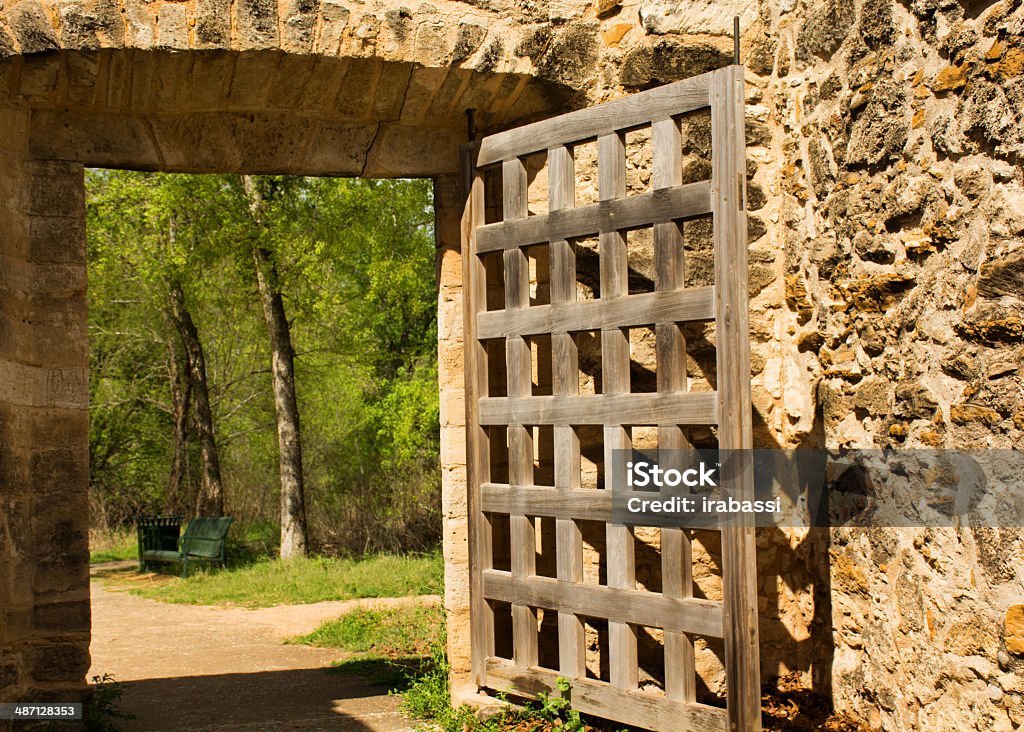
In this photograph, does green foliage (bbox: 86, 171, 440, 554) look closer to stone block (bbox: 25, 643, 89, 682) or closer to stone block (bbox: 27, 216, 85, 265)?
stone block (bbox: 27, 216, 85, 265)

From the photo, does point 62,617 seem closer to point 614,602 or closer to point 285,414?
point 614,602

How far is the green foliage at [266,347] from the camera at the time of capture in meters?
10.6

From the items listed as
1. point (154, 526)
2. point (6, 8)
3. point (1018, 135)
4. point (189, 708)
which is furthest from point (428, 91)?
point (154, 526)

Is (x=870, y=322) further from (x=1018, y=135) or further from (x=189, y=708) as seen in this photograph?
(x=189, y=708)

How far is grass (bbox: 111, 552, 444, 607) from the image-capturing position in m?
8.67

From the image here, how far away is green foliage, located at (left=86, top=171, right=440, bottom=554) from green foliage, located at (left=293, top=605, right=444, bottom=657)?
13.1 ft

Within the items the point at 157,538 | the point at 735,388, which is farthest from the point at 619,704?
the point at 157,538

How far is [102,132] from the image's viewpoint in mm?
3990

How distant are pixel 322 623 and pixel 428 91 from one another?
4.65 metres

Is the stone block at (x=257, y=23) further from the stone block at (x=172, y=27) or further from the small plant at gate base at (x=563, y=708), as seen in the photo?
the small plant at gate base at (x=563, y=708)

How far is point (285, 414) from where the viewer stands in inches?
429

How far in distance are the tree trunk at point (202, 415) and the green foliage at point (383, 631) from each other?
492 centimetres

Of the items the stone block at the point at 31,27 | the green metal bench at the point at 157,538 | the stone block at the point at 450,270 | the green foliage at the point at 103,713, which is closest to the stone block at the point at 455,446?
the stone block at the point at 450,270

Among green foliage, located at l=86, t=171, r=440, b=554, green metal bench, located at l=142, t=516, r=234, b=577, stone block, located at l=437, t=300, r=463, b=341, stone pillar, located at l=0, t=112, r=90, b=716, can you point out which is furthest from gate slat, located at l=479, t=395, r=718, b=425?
green metal bench, located at l=142, t=516, r=234, b=577
